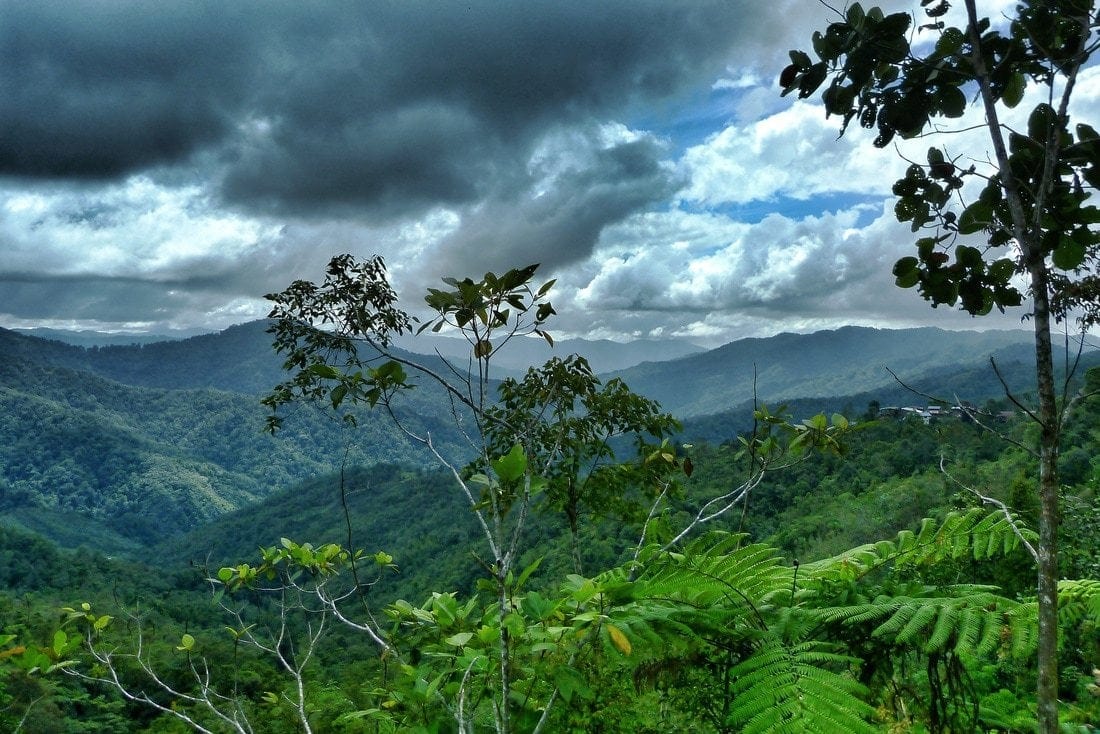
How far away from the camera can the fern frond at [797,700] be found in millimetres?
1473

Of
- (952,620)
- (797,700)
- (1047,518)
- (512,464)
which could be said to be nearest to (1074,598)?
(952,620)

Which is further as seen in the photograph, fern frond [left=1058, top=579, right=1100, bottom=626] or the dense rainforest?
fern frond [left=1058, top=579, right=1100, bottom=626]

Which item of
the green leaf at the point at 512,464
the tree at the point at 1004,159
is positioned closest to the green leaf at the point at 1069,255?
the tree at the point at 1004,159

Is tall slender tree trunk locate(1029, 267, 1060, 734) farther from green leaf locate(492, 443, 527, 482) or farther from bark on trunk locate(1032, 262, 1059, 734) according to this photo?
green leaf locate(492, 443, 527, 482)

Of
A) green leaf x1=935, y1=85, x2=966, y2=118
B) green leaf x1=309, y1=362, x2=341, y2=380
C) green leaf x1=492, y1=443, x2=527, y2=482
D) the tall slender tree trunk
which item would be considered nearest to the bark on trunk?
the tall slender tree trunk


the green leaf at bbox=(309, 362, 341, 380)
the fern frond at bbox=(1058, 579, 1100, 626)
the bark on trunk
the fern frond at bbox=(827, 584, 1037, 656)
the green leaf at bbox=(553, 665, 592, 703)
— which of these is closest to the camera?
the bark on trunk

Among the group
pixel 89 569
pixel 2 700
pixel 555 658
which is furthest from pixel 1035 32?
pixel 89 569

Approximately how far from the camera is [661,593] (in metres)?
1.92

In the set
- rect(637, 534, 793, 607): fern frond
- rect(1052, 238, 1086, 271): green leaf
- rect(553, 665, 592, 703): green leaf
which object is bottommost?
rect(553, 665, 592, 703): green leaf

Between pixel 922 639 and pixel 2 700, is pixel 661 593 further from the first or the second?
pixel 2 700

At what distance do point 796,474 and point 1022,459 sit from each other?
22.2m

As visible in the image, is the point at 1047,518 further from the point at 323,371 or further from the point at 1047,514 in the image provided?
the point at 323,371

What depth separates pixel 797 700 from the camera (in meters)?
1.51

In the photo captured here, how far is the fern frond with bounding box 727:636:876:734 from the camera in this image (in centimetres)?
147
